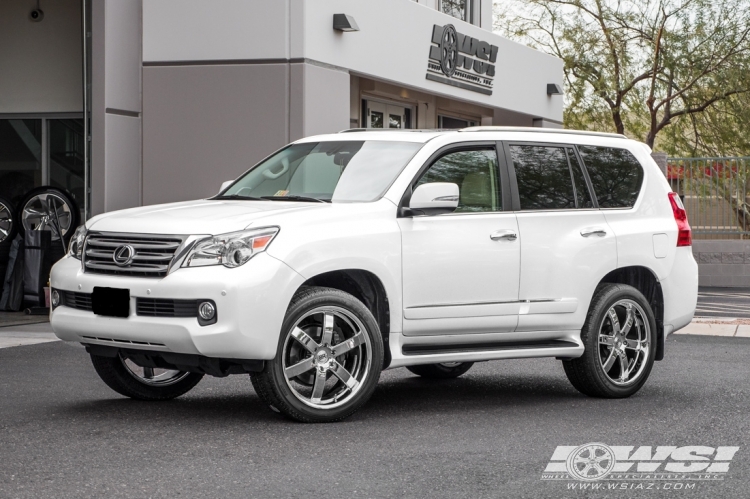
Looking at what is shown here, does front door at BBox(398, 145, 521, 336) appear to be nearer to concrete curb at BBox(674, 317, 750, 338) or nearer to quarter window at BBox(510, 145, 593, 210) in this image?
quarter window at BBox(510, 145, 593, 210)

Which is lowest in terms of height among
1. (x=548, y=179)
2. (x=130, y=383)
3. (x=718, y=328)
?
(x=718, y=328)

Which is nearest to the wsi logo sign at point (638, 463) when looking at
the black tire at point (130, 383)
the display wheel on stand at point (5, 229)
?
the black tire at point (130, 383)

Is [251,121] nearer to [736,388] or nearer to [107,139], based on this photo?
[107,139]

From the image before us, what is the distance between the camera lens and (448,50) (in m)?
19.9

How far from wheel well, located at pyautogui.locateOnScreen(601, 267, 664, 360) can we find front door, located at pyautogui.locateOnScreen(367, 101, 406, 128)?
11794mm

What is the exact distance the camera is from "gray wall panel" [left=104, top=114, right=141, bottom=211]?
48.9 feet

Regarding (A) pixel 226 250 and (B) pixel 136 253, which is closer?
(A) pixel 226 250

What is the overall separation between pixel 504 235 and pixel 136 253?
2.43 metres

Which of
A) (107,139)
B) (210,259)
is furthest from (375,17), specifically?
(210,259)

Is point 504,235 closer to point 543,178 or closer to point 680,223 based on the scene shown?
point 543,178

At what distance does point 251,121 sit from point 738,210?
13.2 meters

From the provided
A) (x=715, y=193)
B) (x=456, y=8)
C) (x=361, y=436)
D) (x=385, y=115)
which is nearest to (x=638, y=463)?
(x=361, y=436)

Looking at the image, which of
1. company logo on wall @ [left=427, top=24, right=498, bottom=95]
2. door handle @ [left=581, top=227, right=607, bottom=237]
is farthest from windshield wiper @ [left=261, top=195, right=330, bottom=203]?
company logo on wall @ [left=427, top=24, right=498, bottom=95]

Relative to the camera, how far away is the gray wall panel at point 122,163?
14.9m
